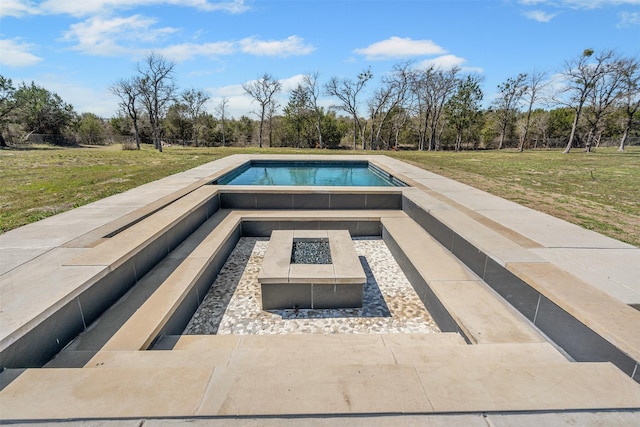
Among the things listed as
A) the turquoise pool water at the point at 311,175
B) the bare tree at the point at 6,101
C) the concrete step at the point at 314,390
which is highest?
the bare tree at the point at 6,101

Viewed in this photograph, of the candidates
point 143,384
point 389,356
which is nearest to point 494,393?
point 389,356


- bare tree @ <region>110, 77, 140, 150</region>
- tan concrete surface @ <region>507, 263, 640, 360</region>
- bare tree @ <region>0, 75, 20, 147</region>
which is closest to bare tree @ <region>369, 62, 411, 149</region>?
bare tree @ <region>110, 77, 140, 150</region>

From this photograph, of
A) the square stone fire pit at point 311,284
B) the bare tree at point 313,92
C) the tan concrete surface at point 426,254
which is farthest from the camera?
the bare tree at point 313,92

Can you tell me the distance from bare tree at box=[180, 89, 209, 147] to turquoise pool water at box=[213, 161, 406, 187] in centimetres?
2069

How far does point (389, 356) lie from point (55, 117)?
1407 inches

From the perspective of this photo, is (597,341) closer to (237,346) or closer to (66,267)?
(237,346)

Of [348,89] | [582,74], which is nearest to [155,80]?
[348,89]

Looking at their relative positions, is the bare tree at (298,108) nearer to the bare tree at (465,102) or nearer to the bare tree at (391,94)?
the bare tree at (391,94)

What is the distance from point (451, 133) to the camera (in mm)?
33406

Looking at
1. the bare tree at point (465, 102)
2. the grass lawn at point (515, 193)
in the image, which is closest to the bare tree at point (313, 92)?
the bare tree at point (465, 102)

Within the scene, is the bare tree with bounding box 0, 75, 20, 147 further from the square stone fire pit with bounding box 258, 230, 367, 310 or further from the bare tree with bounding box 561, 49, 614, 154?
the bare tree with bounding box 561, 49, 614, 154

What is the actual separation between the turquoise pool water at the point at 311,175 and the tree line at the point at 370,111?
40.3ft

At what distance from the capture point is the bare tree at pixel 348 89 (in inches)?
1081

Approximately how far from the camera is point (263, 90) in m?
28.2
